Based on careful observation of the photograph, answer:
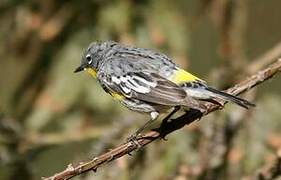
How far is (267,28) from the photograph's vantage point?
20.9 feet

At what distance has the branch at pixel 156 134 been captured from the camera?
10.5 feet

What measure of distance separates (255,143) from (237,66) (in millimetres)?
622

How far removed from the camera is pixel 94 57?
14.2 feet

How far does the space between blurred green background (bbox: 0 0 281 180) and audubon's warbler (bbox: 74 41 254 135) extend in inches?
18.1

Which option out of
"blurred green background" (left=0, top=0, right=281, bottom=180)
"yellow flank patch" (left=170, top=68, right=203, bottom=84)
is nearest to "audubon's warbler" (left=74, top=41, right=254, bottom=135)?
"yellow flank patch" (left=170, top=68, right=203, bottom=84)

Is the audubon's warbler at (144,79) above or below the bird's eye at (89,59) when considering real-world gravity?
below

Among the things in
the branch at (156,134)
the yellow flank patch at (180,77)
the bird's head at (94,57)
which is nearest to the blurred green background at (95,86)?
the bird's head at (94,57)

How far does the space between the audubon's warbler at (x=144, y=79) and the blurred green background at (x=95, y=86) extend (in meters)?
0.46

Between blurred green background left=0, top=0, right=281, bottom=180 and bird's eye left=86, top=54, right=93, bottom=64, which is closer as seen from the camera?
bird's eye left=86, top=54, right=93, bottom=64

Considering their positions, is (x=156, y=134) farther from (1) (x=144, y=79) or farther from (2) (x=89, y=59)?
(2) (x=89, y=59)

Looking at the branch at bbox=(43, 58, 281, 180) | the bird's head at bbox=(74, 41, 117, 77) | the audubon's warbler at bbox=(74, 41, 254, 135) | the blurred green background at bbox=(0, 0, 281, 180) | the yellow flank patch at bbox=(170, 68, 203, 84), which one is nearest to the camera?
the branch at bbox=(43, 58, 281, 180)

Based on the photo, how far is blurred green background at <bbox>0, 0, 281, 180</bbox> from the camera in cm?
473

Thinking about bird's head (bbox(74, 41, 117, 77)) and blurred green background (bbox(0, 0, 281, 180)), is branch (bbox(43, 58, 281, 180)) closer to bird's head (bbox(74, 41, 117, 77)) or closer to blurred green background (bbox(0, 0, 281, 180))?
bird's head (bbox(74, 41, 117, 77))

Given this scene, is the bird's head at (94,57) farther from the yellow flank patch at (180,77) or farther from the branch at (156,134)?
the branch at (156,134)
